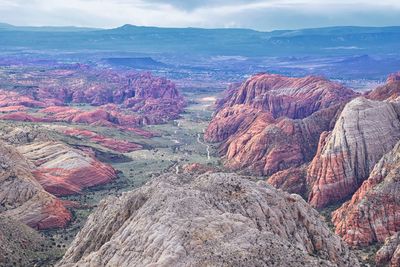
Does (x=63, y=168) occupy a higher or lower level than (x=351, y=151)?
lower

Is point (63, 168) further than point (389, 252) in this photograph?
Yes

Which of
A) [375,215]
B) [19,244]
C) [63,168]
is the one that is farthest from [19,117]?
[375,215]

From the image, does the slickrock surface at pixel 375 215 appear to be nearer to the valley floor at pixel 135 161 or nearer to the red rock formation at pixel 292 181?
→ the red rock formation at pixel 292 181

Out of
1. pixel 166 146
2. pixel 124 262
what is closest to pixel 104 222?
pixel 124 262

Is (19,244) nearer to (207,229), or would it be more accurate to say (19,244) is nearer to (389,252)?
(207,229)

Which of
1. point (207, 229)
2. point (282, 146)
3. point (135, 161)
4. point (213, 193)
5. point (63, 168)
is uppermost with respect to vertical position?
point (207, 229)

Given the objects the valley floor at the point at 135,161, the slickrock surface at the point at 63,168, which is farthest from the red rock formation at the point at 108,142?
the slickrock surface at the point at 63,168
